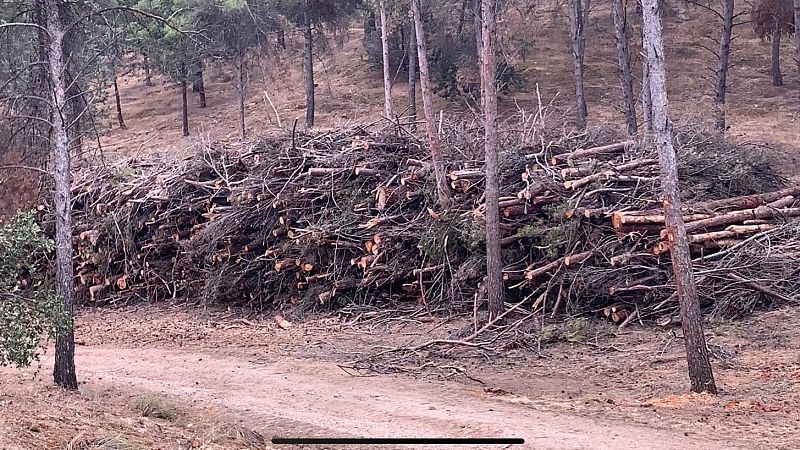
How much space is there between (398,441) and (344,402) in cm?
179

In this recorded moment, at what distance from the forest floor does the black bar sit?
21 cm

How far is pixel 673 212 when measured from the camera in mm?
8172

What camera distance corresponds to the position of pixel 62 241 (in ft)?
29.6

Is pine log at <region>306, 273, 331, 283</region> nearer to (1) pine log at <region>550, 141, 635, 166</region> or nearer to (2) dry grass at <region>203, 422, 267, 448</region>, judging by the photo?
(1) pine log at <region>550, 141, 635, 166</region>

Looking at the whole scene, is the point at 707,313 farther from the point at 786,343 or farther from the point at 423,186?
the point at 423,186

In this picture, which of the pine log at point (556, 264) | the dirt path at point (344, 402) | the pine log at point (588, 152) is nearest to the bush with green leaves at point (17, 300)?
the dirt path at point (344, 402)

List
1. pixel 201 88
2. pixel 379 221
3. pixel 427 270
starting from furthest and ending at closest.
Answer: pixel 201 88 → pixel 379 221 → pixel 427 270

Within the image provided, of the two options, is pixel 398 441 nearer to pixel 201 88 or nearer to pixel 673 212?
pixel 673 212

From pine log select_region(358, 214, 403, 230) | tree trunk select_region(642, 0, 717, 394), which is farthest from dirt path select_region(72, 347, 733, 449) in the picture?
pine log select_region(358, 214, 403, 230)

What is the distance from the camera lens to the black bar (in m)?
7.17

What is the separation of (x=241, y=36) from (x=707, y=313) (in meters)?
21.3

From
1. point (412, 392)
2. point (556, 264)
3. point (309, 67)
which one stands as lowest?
point (412, 392)

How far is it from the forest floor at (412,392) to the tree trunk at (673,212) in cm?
34

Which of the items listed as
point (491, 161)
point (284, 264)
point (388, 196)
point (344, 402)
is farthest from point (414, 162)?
point (344, 402)
